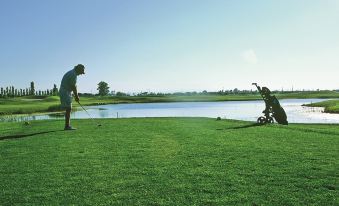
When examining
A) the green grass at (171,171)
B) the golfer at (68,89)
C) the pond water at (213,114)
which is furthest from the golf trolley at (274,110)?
the pond water at (213,114)

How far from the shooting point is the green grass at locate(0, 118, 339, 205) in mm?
8055

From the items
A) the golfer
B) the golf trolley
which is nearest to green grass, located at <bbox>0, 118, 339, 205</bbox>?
the golfer

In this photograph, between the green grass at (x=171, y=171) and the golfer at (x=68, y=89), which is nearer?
the green grass at (x=171, y=171)

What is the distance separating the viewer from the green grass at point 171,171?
8.05 meters

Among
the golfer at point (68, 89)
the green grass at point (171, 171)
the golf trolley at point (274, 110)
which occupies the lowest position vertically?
the green grass at point (171, 171)

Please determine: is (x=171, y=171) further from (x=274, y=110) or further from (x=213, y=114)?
(x=213, y=114)

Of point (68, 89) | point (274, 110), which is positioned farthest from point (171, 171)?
point (274, 110)

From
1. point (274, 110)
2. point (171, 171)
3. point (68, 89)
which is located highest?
point (68, 89)

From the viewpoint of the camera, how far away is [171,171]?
10234mm

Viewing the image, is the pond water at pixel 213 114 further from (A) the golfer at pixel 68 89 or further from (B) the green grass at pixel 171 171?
(B) the green grass at pixel 171 171

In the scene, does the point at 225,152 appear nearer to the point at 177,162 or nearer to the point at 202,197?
the point at 177,162

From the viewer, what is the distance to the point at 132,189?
343 inches

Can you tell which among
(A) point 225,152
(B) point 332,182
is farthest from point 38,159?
(B) point 332,182

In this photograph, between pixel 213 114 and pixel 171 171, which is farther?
pixel 213 114
